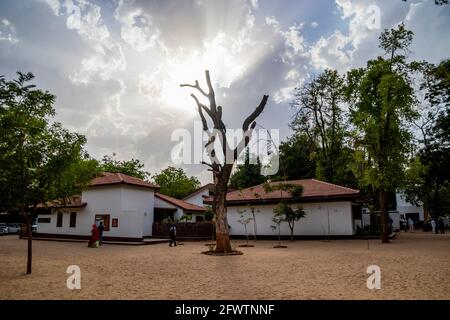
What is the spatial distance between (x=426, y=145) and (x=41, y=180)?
35529 mm

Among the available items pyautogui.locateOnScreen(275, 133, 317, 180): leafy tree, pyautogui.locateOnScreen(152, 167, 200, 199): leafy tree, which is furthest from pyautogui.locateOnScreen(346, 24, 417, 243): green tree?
pyautogui.locateOnScreen(152, 167, 200, 199): leafy tree

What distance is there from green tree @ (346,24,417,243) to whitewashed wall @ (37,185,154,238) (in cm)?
1744

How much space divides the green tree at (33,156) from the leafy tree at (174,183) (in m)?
43.4

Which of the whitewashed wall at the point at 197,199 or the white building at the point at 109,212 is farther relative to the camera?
the whitewashed wall at the point at 197,199


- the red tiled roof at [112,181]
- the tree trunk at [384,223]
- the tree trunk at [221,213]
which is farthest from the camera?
the red tiled roof at [112,181]

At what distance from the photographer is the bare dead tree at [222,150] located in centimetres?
1739

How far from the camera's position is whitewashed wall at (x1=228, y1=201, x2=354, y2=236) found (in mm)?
25531

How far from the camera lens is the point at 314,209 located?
88.0ft

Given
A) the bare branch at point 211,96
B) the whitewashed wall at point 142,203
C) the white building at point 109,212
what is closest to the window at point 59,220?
the white building at point 109,212

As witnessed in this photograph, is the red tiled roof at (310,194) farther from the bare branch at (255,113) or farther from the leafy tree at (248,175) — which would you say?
the leafy tree at (248,175)

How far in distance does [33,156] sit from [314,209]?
70.4 feet

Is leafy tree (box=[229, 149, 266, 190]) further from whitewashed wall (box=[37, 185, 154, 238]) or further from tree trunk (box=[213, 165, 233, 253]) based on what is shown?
tree trunk (box=[213, 165, 233, 253])

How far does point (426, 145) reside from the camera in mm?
34156

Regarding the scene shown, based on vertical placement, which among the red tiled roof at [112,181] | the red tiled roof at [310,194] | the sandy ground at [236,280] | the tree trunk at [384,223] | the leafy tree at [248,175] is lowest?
the sandy ground at [236,280]
